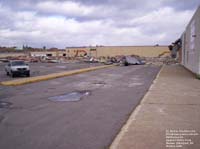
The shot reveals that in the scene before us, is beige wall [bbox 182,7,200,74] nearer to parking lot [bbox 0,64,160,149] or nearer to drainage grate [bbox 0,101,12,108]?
parking lot [bbox 0,64,160,149]

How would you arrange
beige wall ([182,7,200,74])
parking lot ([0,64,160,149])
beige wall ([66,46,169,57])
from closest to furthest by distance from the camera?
parking lot ([0,64,160,149]) → beige wall ([182,7,200,74]) → beige wall ([66,46,169,57])

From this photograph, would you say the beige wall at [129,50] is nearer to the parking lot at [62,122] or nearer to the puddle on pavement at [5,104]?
the parking lot at [62,122]

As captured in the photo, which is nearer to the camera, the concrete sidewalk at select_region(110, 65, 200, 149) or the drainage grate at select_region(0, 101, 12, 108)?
the concrete sidewalk at select_region(110, 65, 200, 149)

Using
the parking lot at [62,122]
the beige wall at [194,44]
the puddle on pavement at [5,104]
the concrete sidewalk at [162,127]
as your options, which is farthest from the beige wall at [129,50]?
the concrete sidewalk at [162,127]

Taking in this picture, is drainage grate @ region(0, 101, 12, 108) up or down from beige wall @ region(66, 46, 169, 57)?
up

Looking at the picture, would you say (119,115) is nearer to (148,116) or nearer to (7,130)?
(148,116)

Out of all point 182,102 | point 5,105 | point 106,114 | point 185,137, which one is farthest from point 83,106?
point 185,137

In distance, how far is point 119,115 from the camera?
11.9m

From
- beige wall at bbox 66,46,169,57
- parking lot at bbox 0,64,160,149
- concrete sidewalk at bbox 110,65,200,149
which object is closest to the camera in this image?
concrete sidewalk at bbox 110,65,200,149

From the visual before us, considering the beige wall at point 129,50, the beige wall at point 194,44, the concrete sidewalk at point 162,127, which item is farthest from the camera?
the beige wall at point 129,50

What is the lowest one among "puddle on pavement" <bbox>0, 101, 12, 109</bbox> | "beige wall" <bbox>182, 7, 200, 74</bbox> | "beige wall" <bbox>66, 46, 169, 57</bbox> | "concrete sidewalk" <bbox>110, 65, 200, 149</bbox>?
"beige wall" <bbox>66, 46, 169, 57</bbox>

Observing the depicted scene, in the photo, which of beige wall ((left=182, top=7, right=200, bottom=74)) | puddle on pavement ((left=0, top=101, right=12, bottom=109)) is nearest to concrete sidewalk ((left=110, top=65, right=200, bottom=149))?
puddle on pavement ((left=0, top=101, right=12, bottom=109))

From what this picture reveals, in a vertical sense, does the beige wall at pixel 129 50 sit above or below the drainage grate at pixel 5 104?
below

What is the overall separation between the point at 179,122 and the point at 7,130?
466cm
